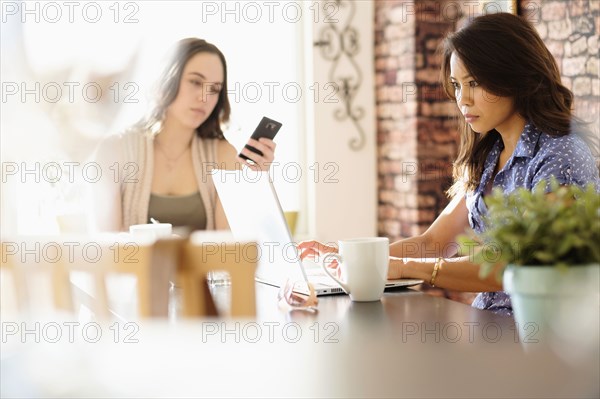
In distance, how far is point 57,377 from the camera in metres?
0.92

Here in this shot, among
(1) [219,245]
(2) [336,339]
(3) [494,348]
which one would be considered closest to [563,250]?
(3) [494,348]

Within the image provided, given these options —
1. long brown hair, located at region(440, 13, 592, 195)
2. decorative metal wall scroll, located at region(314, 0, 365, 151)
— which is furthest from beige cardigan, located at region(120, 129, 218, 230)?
decorative metal wall scroll, located at region(314, 0, 365, 151)

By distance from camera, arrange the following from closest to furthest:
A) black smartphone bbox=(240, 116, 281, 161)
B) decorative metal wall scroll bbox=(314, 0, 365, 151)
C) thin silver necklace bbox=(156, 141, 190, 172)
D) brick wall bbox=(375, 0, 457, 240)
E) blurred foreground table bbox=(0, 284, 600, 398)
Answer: blurred foreground table bbox=(0, 284, 600, 398) < black smartphone bbox=(240, 116, 281, 161) < thin silver necklace bbox=(156, 141, 190, 172) < brick wall bbox=(375, 0, 457, 240) < decorative metal wall scroll bbox=(314, 0, 365, 151)

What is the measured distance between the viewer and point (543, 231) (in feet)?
3.04

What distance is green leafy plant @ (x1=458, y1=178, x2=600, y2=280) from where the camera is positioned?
911mm

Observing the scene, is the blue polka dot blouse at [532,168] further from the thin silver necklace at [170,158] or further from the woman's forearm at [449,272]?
the thin silver necklace at [170,158]

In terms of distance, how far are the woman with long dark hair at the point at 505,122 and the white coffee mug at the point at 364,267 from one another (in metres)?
Result: 0.20

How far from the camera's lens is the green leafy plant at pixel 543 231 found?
0.91 m

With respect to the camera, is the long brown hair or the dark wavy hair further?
the dark wavy hair

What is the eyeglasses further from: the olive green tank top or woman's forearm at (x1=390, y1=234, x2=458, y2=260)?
the olive green tank top

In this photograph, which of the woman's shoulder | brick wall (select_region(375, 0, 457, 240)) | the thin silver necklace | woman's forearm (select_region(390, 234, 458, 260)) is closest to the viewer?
the woman's shoulder

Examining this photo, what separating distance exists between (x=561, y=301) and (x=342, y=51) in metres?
3.35

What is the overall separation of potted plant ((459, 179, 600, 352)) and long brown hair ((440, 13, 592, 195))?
0.99 metres

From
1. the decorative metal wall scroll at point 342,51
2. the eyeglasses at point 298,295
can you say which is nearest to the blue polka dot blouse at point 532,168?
the eyeglasses at point 298,295
